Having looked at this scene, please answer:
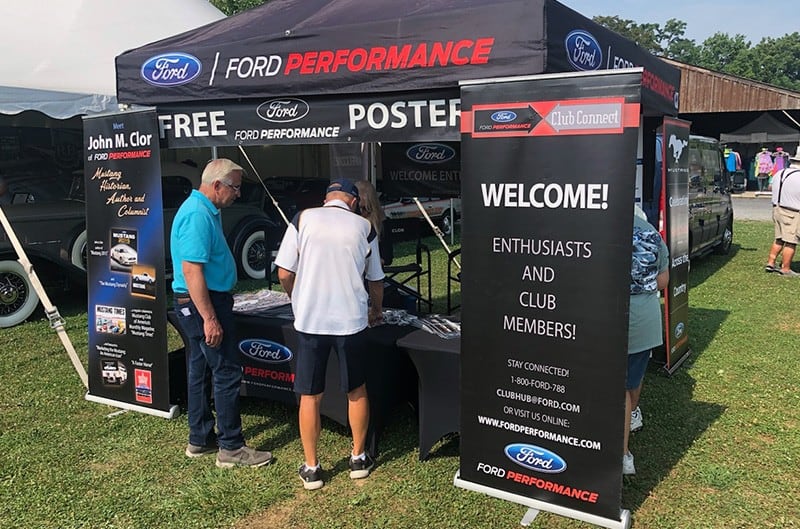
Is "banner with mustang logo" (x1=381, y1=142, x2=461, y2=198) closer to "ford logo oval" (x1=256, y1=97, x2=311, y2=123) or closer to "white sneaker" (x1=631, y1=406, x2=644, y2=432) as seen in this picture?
"ford logo oval" (x1=256, y1=97, x2=311, y2=123)

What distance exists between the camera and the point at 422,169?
673 cm

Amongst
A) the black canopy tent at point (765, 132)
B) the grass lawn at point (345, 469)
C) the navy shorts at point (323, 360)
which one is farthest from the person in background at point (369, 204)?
the black canopy tent at point (765, 132)

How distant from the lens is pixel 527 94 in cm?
301

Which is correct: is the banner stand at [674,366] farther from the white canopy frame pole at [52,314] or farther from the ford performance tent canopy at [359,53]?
the white canopy frame pole at [52,314]

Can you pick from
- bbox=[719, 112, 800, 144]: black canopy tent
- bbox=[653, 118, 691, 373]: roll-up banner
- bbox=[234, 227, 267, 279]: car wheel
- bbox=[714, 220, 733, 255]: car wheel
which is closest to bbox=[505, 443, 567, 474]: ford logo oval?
bbox=[653, 118, 691, 373]: roll-up banner

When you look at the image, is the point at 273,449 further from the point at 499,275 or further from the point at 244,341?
the point at 499,275

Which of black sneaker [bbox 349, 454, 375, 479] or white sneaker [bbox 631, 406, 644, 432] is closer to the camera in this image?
black sneaker [bbox 349, 454, 375, 479]

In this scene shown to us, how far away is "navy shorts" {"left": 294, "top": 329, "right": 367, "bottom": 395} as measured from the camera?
3436mm

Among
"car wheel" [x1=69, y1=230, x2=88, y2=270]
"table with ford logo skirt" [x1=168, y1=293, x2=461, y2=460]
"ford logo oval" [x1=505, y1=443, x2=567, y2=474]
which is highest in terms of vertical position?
"car wheel" [x1=69, y1=230, x2=88, y2=270]

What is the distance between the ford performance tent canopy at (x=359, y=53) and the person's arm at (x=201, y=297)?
3.37 feet

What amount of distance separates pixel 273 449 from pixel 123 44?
21.8ft

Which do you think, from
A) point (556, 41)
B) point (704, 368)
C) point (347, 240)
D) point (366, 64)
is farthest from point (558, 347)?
point (704, 368)

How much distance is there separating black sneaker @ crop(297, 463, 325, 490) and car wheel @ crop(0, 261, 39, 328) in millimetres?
4994

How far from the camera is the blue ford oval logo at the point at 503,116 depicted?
10.1 feet
